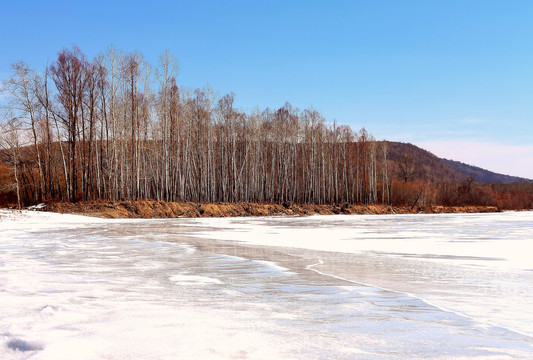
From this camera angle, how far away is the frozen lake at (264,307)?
3.11 meters

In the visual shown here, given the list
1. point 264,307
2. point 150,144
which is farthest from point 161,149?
point 264,307

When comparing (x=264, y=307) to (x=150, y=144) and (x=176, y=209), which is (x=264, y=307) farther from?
(x=150, y=144)

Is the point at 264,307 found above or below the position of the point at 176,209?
below

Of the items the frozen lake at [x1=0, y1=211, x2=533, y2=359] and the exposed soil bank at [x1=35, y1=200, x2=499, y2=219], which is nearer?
the frozen lake at [x1=0, y1=211, x2=533, y2=359]

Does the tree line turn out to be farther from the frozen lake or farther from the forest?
the frozen lake

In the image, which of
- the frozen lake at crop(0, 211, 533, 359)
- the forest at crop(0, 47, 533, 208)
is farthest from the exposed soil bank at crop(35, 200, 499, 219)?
the frozen lake at crop(0, 211, 533, 359)

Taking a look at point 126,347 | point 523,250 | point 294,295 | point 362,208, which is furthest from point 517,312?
point 362,208

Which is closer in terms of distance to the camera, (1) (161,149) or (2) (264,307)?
(2) (264,307)

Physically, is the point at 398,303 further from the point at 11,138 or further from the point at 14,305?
the point at 11,138

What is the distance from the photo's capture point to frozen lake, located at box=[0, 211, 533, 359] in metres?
3.11

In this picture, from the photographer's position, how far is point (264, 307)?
14.6ft

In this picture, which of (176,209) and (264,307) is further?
(176,209)

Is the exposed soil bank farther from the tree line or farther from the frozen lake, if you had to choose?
the frozen lake

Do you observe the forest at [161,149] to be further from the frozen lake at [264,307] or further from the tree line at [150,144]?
the frozen lake at [264,307]
